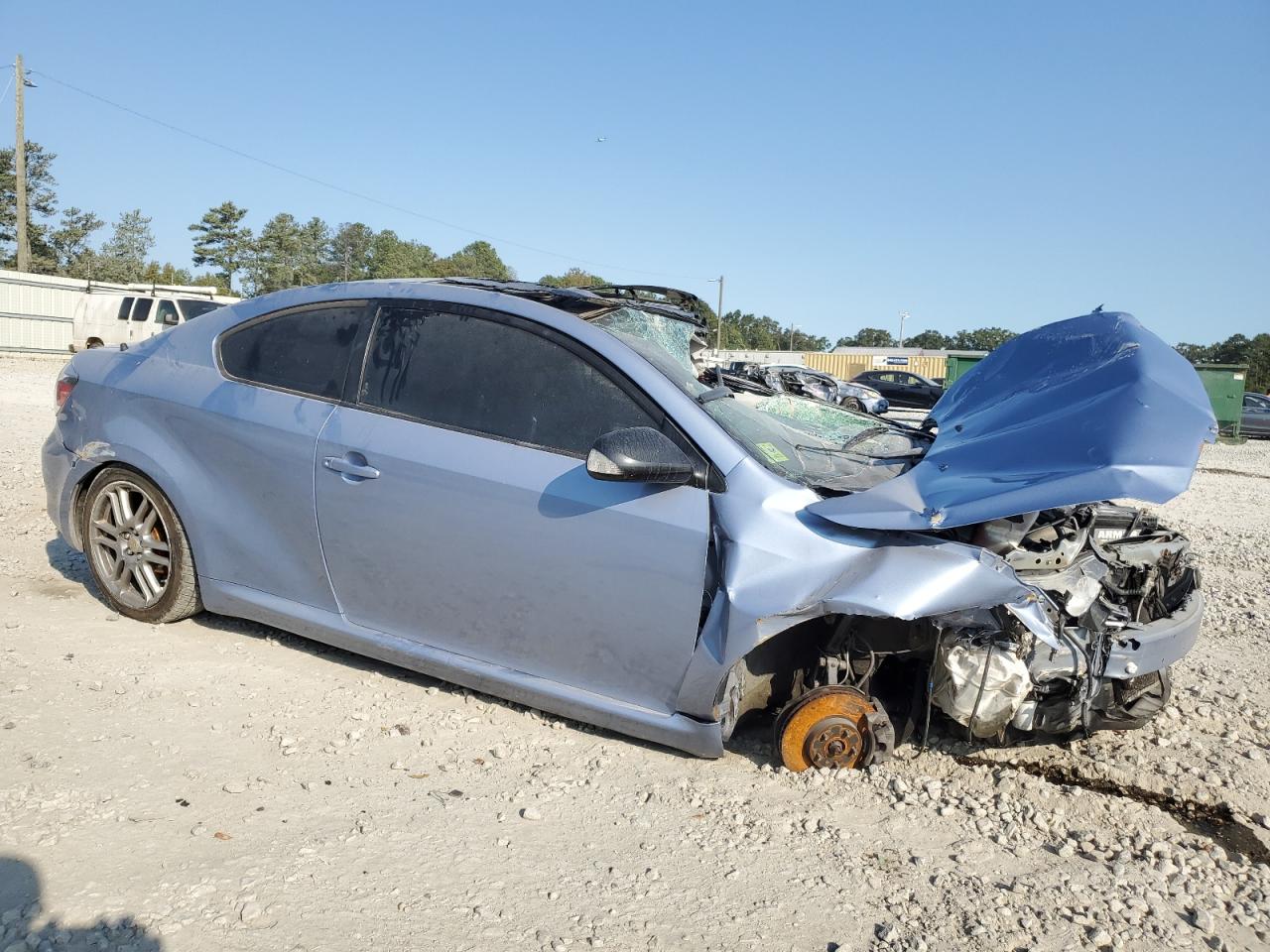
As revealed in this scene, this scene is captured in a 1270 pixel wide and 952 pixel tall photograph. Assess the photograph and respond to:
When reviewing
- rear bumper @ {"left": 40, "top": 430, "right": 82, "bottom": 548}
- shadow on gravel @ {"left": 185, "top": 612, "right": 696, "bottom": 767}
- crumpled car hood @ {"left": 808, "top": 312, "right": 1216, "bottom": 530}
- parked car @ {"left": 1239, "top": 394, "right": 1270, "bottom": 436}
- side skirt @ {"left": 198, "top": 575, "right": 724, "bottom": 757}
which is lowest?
shadow on gravel @ {"left": 185, "top": 612, "right": 696, "bottom": 767}

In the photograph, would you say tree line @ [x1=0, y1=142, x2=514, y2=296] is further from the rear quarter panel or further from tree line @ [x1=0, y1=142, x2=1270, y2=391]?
the rear quarter panel

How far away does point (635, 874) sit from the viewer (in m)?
2.42

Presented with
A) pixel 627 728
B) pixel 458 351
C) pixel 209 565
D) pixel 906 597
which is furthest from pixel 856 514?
pixel 209 565

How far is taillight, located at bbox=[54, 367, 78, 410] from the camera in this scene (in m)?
4.05

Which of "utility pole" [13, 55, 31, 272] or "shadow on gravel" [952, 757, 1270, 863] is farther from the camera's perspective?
"utility pole" [13, 55, 31, 272]

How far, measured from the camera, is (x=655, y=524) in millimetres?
2824

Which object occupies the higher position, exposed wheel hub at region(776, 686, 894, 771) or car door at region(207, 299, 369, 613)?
car door at region(207, 299, 369, 613)

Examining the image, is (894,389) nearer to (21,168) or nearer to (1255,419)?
(1255,419)

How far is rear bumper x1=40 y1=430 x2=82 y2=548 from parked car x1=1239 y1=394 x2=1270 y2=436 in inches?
1201

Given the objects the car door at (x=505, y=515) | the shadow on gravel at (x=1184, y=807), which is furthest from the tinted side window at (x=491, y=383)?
the shadow on gravel at (x=1184, y=807)

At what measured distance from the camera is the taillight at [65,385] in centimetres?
405

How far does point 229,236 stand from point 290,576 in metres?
57.8

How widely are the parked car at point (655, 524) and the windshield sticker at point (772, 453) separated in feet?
0.05

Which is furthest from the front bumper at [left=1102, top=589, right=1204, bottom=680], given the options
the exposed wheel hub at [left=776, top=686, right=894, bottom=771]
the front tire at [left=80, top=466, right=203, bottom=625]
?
the front tire at [left=80, top=466, right=203, bottom=625]
